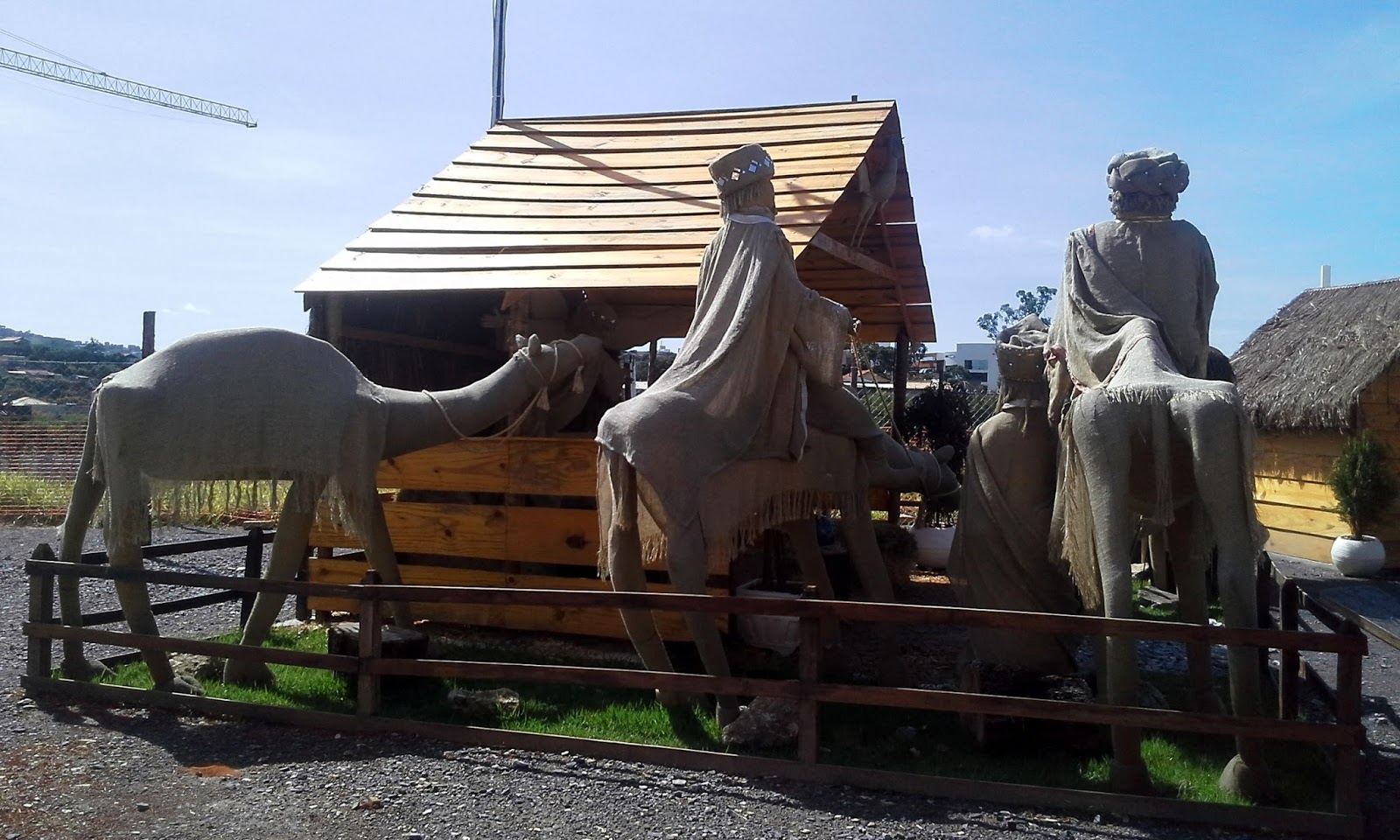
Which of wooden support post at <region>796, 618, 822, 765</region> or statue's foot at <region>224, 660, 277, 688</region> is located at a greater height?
wooden support post at <region>796, 618, 822, 765</region>

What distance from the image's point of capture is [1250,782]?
3922 mm

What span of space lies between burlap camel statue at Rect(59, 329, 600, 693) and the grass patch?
2.00ft

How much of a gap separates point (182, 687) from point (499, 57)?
1072 cm

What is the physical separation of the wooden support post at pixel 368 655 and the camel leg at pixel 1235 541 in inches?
144

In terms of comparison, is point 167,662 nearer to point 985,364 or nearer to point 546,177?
point 546,177

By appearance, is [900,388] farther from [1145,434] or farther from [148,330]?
[148,330]

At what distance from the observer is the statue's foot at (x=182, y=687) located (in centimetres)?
538

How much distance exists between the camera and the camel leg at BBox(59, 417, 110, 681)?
570cm

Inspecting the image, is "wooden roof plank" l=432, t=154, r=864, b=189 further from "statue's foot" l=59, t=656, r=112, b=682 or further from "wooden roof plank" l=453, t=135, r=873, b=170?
"statue's foot" l=59, t=656, r=112, b=682

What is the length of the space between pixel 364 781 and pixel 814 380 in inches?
112

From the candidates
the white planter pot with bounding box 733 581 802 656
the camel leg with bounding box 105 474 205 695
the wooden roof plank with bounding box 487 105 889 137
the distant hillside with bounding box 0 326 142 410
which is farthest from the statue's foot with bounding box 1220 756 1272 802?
the distant hillside with bounding box 0 326 142 410

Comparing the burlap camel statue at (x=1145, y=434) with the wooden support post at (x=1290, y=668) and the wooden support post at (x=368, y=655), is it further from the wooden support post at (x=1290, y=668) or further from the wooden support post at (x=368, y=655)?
the wooden support post at (x=368, y=655)

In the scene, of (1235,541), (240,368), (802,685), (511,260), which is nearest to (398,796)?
(802,685)

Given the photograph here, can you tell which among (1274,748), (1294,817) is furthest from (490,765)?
(1274,748)
